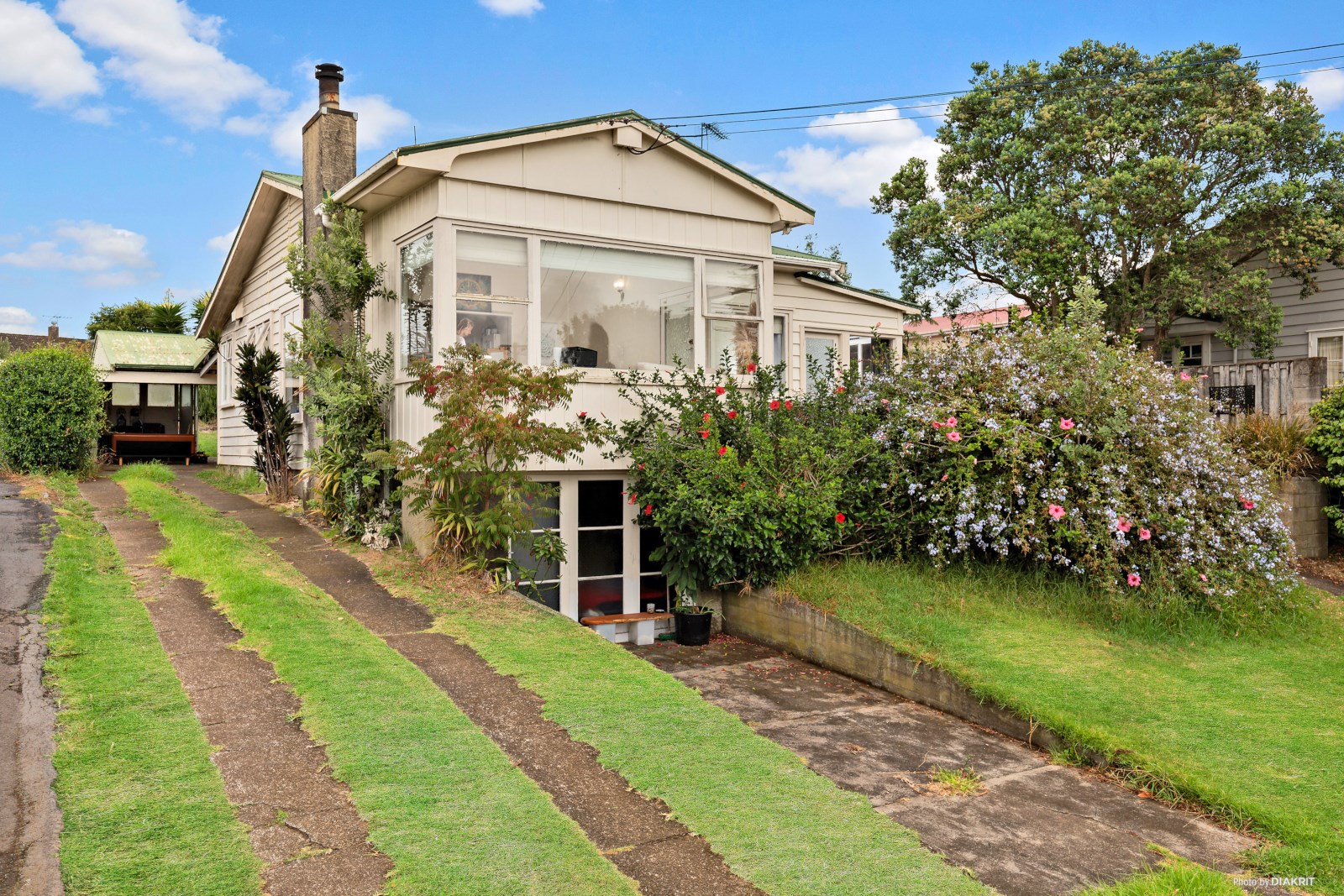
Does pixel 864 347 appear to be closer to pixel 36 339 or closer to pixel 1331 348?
pixel 1331 348

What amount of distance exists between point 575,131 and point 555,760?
279 inches

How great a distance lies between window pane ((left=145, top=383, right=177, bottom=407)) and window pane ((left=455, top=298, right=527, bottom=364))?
22.1m

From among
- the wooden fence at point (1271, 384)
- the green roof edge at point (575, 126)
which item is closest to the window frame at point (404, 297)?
the green roof edge at point (575, 126)

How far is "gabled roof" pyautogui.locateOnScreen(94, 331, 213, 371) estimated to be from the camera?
922 inches

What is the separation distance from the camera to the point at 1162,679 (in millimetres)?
6723

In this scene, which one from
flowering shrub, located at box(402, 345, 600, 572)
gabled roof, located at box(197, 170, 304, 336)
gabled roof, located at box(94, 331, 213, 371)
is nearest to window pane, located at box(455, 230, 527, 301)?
flowering shrub, located at box(402, 345, 600, 572)

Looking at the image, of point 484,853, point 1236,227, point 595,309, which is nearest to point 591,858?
point 484,853

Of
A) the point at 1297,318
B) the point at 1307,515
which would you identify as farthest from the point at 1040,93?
the point at 1307,515

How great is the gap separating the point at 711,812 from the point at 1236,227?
17909mm

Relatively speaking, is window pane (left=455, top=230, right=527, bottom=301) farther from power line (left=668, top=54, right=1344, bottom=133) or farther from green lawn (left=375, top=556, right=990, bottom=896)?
green lawn (left=375, top=556, right=990, bottom=896)

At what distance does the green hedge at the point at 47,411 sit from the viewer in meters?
15.1

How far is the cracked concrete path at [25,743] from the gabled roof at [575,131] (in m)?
4.90

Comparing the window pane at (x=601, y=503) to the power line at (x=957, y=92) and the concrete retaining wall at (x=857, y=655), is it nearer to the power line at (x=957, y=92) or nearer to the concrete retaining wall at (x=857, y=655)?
the concrete retaining wall at (x=857, y=655)

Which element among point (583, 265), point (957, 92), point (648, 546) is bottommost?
point (648, 546)
